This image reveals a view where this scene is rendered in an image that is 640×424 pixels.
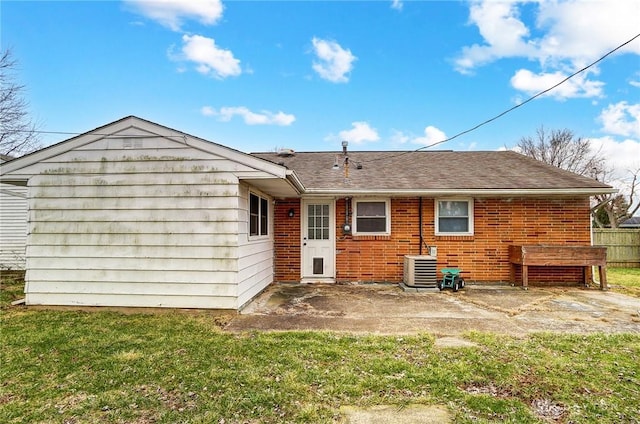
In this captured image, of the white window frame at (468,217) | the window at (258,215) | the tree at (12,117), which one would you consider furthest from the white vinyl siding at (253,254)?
the tree at (12,117)

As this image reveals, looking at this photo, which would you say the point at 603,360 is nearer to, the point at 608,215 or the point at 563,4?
the point at 563,4

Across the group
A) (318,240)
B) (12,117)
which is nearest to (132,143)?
(318,240)

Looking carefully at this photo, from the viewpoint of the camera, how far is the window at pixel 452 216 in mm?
8289

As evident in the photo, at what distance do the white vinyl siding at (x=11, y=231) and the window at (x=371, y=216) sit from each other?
34.4 feet

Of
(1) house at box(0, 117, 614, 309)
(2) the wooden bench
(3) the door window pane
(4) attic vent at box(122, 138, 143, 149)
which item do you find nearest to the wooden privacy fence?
(2) the wooden bench

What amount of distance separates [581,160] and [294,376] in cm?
2950

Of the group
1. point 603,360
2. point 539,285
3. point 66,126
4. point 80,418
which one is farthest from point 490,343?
point 66,126

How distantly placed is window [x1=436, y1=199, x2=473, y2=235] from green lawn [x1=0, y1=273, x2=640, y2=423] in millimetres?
4235

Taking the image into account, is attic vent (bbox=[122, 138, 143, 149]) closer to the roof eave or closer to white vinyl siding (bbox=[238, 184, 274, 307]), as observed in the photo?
white vinyl siding (bbox=[238, 184, 274, 307])

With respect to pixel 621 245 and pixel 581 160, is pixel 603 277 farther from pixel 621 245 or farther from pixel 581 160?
pixel 581 160

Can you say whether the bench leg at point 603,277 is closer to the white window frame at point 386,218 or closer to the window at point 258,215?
the white window frame at point 386,218

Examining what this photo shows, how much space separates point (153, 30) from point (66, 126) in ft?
20.4

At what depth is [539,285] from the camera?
26.3 ft

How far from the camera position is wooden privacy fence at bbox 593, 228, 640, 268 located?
12.3 meters
